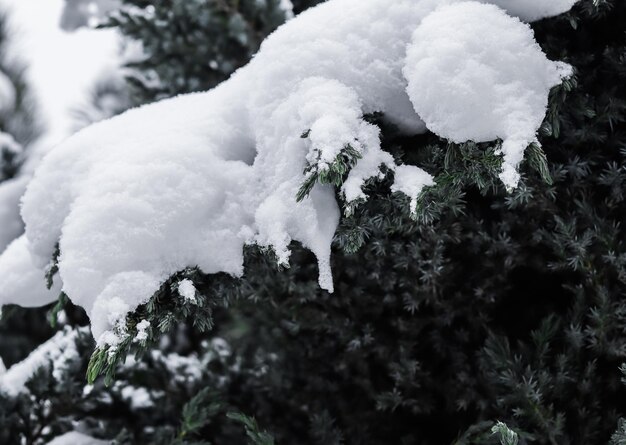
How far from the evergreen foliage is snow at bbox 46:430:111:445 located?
2.5 inches

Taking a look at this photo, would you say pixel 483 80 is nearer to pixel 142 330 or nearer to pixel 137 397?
pixel 142 330

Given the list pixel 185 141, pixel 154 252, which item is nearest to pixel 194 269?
pixel 154 252

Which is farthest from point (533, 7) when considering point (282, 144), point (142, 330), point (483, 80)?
point (142, 330)

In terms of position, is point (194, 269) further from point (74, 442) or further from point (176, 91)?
point (176, 91)

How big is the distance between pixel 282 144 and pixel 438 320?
746 millimetres

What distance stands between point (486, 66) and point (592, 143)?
0.55 m

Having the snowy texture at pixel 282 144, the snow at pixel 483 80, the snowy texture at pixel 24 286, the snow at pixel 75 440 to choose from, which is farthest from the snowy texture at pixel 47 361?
the snow at pixel 483 80

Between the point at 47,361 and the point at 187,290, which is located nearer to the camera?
the point at 187,290

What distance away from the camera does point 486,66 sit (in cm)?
124

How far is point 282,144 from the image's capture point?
138 cm

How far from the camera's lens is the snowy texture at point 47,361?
2.00m

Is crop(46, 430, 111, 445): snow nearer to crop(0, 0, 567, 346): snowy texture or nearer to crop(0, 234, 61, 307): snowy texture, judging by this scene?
crop(0, 234, 61, 307): snowy texture

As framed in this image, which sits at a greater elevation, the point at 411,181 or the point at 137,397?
the point at 411,181

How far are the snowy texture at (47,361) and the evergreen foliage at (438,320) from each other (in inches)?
1.8
